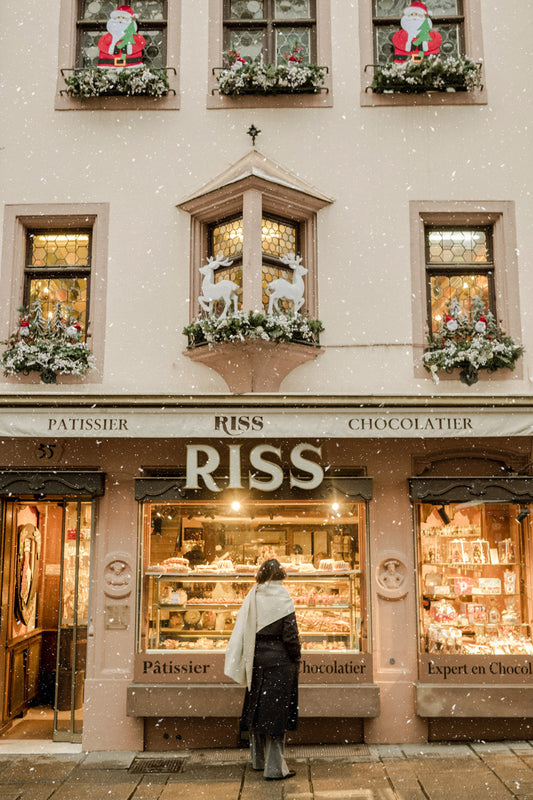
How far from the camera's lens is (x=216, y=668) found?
7.77m

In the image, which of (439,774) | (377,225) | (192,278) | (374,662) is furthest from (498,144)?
(439,774)

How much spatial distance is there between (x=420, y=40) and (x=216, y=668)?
26.4 feet

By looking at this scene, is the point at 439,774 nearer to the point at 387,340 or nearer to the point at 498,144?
the point at 387,340

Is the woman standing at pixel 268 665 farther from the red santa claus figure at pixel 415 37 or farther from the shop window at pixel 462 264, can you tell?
the red santa claus figure at pixel 415 37

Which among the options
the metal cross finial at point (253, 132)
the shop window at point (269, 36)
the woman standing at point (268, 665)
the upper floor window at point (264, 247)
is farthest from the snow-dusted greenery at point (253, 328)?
the shop window at point (269, 36)

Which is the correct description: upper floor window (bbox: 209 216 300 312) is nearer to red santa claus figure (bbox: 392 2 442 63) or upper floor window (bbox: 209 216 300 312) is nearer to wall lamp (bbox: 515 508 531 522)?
red santa claus figure (bbox: 392 2 442 63)

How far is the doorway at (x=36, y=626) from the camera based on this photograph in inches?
330

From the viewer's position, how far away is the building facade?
7777mm

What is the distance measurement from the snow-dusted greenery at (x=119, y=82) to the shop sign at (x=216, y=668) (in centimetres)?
686

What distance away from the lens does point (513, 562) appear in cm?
842

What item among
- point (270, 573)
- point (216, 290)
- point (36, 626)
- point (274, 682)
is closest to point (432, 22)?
point (216, 290)

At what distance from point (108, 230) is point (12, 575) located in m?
4.47

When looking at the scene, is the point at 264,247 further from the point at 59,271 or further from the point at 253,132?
the point at 59,271

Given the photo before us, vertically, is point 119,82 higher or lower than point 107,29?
lower
